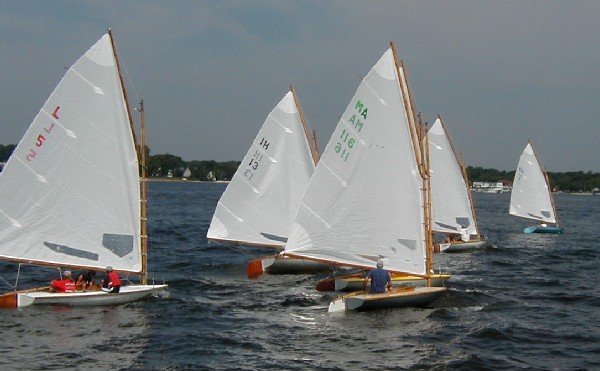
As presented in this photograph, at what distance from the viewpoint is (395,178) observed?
2995cm

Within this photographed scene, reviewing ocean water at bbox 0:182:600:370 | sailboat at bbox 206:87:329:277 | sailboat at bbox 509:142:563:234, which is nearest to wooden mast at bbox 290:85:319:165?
sailboat at bbox 206:87:329:277

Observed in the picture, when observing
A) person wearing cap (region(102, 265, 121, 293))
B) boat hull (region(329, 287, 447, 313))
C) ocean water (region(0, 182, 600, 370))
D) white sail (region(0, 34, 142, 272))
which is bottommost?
ocean water (region(0, 182, 600, 370))

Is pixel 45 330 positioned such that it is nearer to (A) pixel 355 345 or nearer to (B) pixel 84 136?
(B) pixel 84 136

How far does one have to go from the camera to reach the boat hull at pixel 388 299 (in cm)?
2698

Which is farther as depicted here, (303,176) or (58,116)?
(303,176)

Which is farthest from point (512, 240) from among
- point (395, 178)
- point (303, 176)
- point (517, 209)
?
point (395, 178)

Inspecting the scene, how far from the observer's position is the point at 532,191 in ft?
254

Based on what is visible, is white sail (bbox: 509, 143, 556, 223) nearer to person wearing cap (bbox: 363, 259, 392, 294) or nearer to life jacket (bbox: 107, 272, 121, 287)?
person wearing cap (bbox: 363, 259, 392, 294)

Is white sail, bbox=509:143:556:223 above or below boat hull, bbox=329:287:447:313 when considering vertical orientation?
above

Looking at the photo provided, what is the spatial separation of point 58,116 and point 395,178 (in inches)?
502

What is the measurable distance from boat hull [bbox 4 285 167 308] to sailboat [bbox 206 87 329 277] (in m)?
13.7

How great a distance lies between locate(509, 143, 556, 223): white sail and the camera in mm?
77188

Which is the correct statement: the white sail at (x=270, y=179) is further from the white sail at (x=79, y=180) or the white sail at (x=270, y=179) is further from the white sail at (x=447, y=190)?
the white sail at (x=447, y=190)

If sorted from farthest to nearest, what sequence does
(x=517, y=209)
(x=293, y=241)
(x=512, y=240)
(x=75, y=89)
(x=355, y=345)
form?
(x=517, y=209) < (x=512, y=240) < (x=293, y=241) < (x=75, y=89) < (x=355, y=345)
